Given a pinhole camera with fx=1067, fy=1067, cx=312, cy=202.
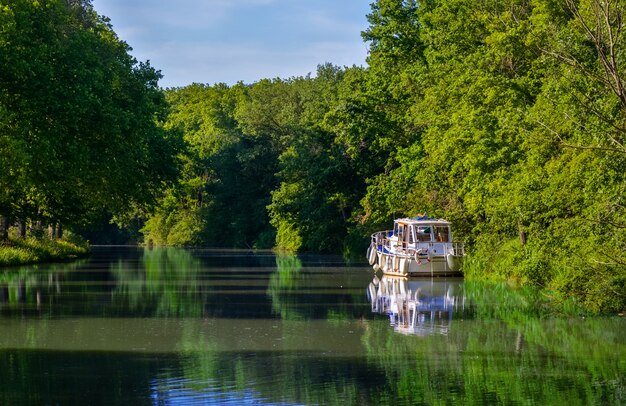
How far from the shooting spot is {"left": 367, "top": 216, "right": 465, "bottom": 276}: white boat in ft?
158

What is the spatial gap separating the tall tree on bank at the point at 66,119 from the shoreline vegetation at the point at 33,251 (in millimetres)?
1839

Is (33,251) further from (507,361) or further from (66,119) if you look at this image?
(507,361)

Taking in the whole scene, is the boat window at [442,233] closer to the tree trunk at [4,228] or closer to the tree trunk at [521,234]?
the tree trunk at [521,234]

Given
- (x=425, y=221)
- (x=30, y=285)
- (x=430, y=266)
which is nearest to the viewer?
(x=30, y=285)

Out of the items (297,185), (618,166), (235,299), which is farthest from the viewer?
(297,185)

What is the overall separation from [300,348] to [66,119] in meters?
26.0

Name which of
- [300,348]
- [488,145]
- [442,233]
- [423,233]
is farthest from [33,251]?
[300,348]

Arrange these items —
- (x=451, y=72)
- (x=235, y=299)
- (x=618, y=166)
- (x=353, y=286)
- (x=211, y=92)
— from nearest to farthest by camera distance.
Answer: (x=618, y=166) < (x=235, y=299) < (x=353, y=286) < (x=451, y=72) < (x=211, y=92)

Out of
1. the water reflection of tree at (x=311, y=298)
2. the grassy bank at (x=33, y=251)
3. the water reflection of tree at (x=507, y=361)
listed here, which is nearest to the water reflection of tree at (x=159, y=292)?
the water reflection of tree at (x=311, y=298)

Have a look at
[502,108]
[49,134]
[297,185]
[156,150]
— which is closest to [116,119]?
[49,134]

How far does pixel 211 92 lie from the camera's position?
563ft

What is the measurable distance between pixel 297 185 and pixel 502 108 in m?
45.5

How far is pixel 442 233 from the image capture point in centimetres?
4950

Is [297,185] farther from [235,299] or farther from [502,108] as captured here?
[235,299]
